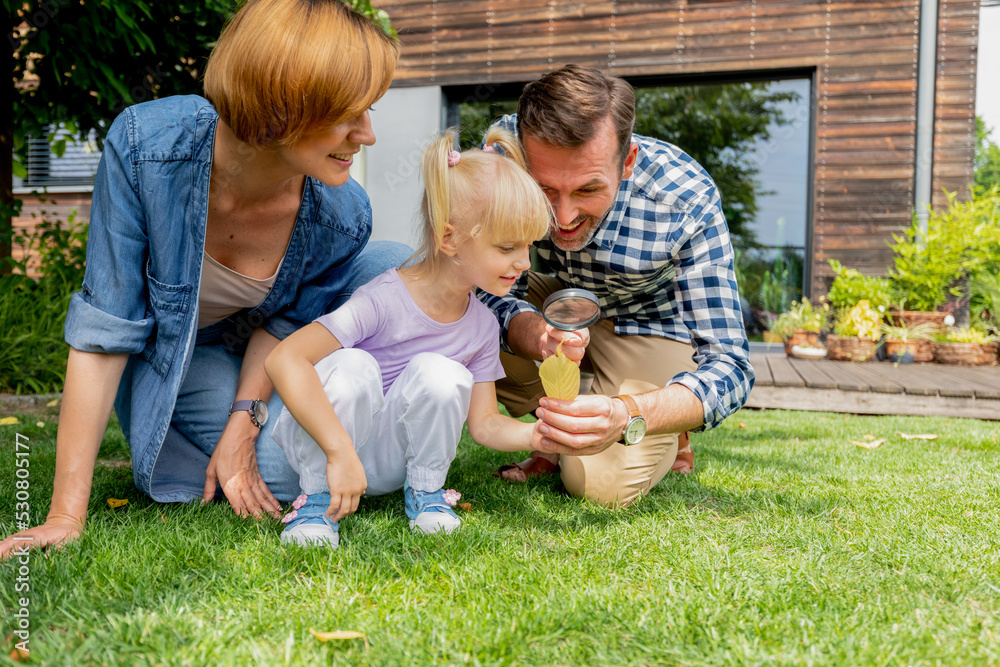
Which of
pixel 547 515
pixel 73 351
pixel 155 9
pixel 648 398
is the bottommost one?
pixel 547 515

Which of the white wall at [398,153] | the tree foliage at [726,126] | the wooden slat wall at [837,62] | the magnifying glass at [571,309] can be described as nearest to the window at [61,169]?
the white wall at [398,153]

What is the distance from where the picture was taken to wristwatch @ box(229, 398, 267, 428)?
89.5 inches

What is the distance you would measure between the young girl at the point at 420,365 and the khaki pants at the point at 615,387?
471 mm

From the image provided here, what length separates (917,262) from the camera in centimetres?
698

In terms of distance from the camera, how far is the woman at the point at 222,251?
69.9 inches

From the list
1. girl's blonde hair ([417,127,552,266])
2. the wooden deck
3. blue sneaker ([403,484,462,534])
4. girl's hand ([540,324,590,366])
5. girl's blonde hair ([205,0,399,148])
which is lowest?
the wooden deck

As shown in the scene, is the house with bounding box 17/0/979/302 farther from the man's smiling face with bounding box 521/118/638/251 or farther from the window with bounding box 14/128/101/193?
the man's smiling face with bounding box 521/118/638/251

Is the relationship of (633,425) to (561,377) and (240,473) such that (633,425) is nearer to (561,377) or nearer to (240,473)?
(561,377)

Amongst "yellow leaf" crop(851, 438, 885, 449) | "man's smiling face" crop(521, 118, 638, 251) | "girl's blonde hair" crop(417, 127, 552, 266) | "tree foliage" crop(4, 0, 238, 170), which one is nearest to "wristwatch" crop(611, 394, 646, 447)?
"girl's blonde hair" crop(417, 127, 552, 266)

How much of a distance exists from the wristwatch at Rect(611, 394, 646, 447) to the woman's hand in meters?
1.45

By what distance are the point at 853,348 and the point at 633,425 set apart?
5.65 m

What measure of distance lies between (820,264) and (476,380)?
21.1 feet

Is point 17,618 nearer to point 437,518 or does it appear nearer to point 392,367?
point 437,518

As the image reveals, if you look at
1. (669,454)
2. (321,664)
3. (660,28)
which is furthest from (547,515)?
(660,28)
